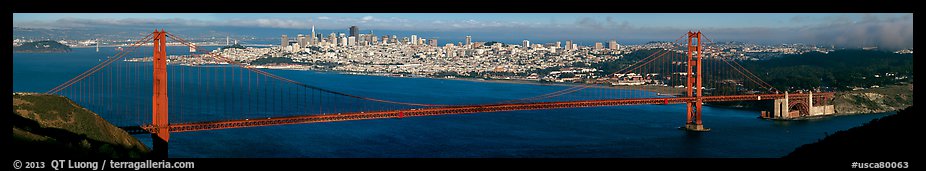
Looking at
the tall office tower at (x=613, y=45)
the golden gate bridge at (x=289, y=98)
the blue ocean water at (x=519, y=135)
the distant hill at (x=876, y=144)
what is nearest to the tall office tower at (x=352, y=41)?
the tall office tower at (x=613, y=45)

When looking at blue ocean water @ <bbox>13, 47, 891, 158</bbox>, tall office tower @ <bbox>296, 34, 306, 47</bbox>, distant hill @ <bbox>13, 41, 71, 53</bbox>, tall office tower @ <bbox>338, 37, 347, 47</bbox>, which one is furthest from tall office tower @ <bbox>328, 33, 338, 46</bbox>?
blue ocean water @ <bbox>13, 47, 891, 158</bbox>

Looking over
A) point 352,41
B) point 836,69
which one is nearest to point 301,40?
point 352,41

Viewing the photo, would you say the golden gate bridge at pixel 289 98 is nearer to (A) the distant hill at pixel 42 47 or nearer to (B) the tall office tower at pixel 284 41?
(A) the distant hill at pixel 42 47

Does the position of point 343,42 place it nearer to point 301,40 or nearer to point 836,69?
point 301,40

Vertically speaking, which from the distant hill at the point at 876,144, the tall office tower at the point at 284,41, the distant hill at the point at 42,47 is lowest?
the distant hill at the point at 876,144

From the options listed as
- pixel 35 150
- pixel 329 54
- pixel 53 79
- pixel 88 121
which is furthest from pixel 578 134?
pixel 329 54

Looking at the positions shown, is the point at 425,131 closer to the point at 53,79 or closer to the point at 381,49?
the point at 53,79
